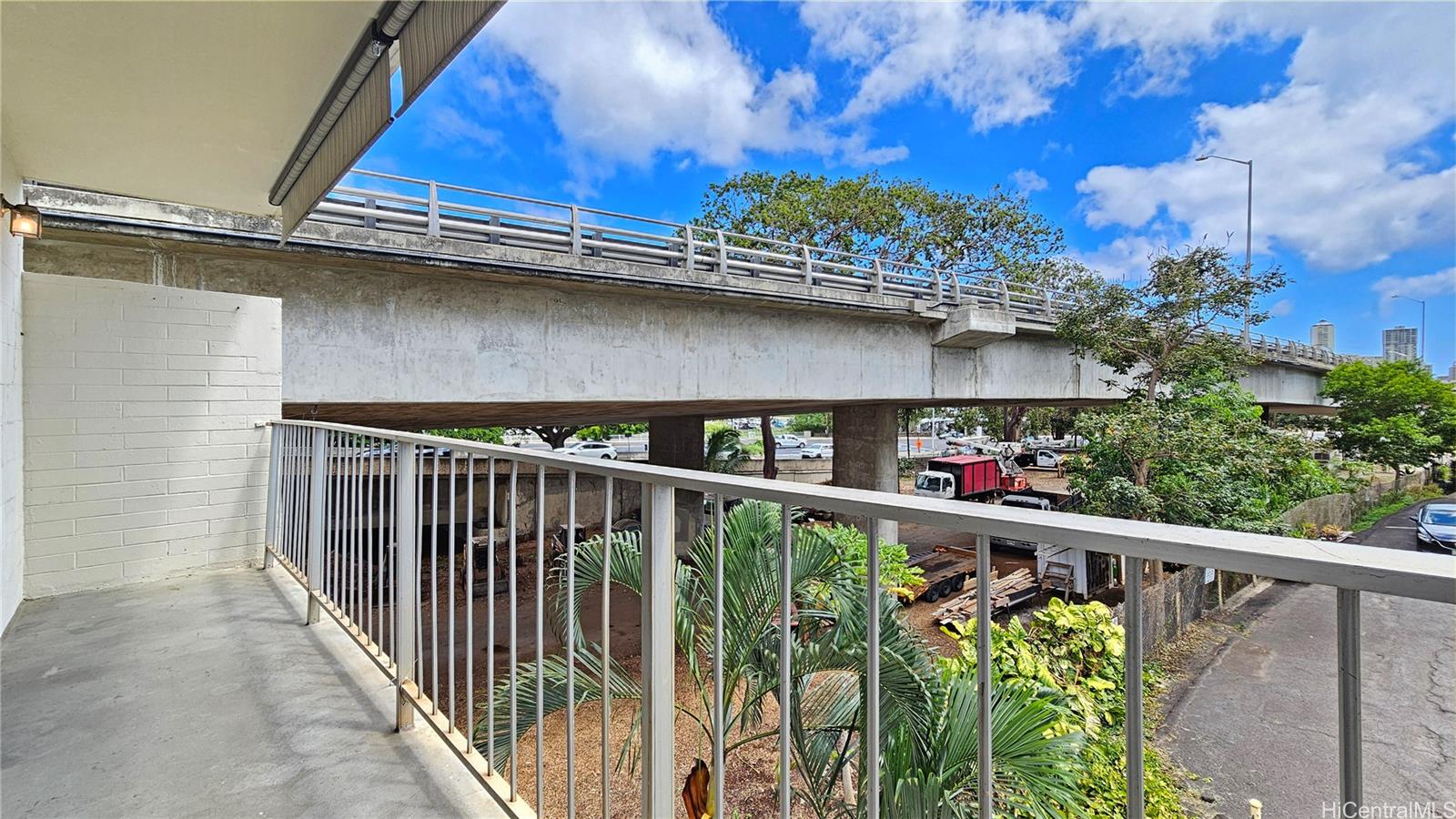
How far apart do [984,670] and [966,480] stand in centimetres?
1951

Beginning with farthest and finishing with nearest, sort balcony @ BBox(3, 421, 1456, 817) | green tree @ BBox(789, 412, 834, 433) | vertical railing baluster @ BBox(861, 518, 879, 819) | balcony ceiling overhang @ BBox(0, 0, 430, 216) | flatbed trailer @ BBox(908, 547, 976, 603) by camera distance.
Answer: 1. green tree @ BBox(789, 412, 834, 433)
2. flatbed trailer @ BBox(908, 547, 976, 603)
3. balcony ceiling overhang @ BBox(0, 0, 430, 216)
4. vertical railing baluster @ BBox(861, 518, 879, 819)
5. balcony @ BBox(3, 421, 1456, 817)

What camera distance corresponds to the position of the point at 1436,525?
12781 mm

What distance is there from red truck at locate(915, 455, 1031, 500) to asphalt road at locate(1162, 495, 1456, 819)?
17.6 meters

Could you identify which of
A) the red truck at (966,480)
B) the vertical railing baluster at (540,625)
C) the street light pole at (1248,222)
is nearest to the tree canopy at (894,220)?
the street light pole at (1248,222)

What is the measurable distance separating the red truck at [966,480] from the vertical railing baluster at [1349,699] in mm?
17797

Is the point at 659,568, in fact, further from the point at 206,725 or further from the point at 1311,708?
the point at 206,725

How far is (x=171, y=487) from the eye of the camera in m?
4.23

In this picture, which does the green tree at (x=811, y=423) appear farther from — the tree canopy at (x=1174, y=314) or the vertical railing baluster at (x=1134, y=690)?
the vertical railing baluster at (x=1134, y=690)

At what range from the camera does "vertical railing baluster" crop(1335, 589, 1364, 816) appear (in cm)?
60

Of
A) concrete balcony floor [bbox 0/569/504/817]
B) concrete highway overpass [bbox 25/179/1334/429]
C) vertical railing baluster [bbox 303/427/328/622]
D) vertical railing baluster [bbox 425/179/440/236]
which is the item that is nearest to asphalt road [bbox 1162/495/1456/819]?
concrete balcony floor [bbox 0/569/504/817]

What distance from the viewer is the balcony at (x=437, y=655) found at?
0.82 meters

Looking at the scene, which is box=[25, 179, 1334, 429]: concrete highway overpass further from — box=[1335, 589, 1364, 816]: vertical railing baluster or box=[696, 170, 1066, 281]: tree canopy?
box=[696, 170, 1066, 281]: tree canopy

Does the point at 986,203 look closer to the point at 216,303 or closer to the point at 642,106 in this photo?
the point at 642,106

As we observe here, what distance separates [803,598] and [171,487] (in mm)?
4575
